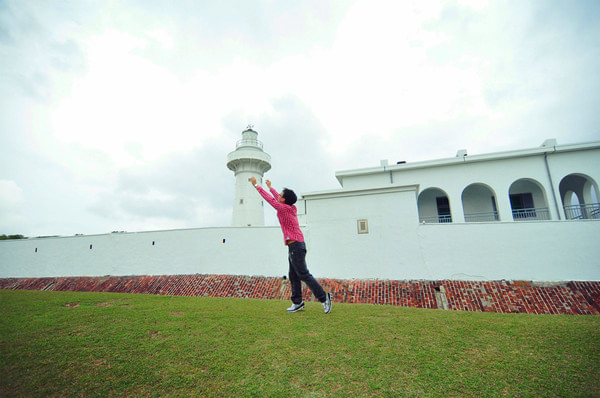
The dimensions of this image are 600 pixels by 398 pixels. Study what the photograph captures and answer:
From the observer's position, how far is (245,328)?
3273 mm

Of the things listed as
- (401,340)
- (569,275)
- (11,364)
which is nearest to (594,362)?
(401,340)

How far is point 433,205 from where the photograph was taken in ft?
47.1

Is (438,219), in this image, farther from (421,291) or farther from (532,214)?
(421,291)

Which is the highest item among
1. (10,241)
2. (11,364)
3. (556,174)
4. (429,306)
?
(556,174)

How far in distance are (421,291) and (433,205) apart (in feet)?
23.1

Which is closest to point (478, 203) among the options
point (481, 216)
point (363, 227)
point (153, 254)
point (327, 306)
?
point (481, 216)

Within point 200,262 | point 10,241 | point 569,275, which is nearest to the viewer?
point 569,275

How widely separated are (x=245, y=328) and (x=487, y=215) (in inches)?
555

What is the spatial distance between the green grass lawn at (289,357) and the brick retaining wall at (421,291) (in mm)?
4442

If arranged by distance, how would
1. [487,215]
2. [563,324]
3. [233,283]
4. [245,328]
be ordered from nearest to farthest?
[245,328] < [563,324] < [233,283] < [487,215]

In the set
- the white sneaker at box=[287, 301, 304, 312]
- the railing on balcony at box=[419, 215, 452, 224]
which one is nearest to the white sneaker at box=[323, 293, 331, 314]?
the white sneaker at box=[287, 301, 304, 312]

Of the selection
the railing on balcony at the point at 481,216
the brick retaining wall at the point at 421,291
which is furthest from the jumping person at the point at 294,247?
the railing on balcony at the point at 481,216

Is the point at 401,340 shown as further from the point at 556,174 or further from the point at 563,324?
the point at 556,174

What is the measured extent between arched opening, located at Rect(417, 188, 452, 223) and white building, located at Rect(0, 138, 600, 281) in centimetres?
5
